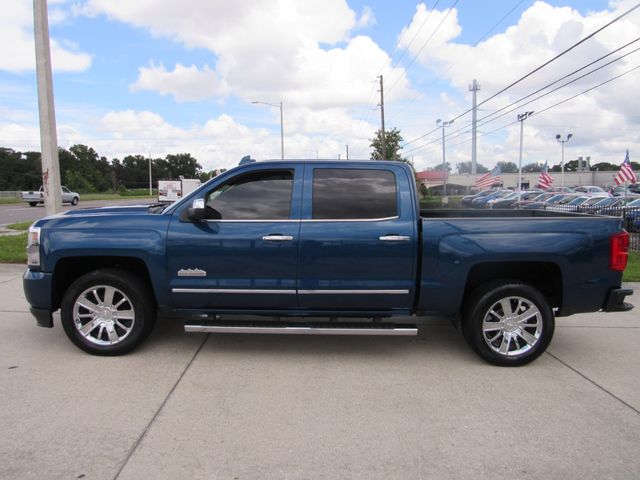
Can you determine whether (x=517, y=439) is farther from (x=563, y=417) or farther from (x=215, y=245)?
(x=215, y=245)

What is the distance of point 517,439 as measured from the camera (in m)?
3.29

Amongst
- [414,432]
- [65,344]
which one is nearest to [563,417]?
[414,432]

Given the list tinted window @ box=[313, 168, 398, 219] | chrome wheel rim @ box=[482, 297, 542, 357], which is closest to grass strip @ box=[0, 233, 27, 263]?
tinted window @ box=[313, 168, 398, 219]

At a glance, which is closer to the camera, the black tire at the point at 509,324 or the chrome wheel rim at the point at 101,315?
the black tire at the point at 509,324

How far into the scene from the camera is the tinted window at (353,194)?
457cm

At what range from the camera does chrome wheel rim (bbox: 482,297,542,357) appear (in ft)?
14.9

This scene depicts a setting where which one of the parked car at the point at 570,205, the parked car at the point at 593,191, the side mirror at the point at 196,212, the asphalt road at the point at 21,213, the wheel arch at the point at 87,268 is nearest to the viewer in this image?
the side mirror at the point at 196,212

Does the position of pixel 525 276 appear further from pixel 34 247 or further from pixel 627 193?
pixel 627 193

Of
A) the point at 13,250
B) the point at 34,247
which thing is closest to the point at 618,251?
the point at 34,247

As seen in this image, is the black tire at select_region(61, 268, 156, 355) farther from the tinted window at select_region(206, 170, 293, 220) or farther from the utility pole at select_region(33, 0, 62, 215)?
the utility pole at select_region(33, 0, 62, 215)

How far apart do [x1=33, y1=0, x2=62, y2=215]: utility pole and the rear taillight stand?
30.2ft

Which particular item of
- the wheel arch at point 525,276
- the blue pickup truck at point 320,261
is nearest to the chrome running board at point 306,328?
the blue pickup truck at point 320,261

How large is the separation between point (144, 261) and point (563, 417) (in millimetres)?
3723

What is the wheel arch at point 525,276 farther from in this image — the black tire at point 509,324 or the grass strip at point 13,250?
the grass strip at point 13,250
